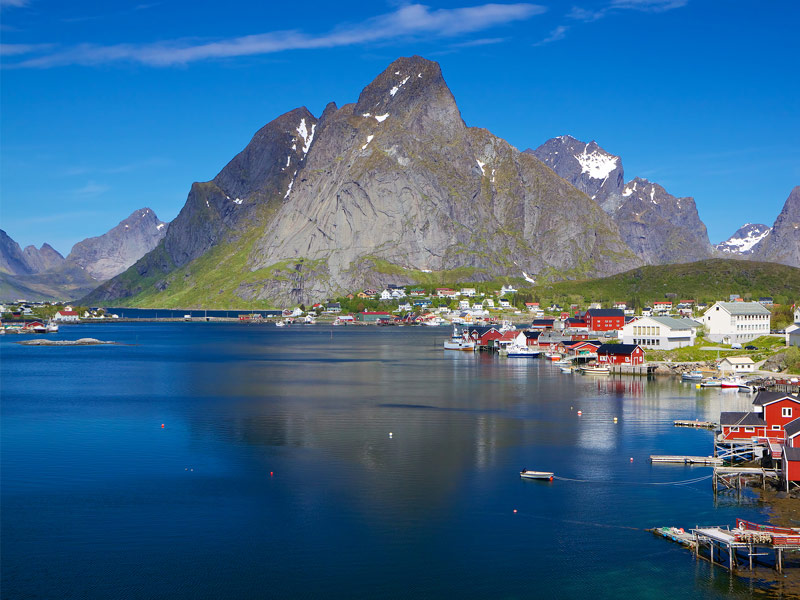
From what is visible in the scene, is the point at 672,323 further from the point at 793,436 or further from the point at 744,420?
the point at 793,436

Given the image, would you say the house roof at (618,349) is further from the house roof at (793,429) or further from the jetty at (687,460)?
the house roof at (793,429)

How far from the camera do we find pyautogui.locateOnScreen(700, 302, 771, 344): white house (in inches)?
3984

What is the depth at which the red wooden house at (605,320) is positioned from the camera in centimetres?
12975

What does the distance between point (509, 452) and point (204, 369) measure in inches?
2239

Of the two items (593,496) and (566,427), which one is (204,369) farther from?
(593,496)

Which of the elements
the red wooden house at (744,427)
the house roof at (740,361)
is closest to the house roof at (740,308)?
the house roof at (740,361)

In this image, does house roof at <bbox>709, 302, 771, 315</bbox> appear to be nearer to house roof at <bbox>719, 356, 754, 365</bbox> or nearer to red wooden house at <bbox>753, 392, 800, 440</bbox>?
house roof at <bbox>719, 356, 754, 365</bbox>

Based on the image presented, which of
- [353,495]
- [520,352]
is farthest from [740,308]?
[353,495]

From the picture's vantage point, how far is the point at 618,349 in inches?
3568

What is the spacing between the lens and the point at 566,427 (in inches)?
2067

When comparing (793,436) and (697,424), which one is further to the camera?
(697,424)

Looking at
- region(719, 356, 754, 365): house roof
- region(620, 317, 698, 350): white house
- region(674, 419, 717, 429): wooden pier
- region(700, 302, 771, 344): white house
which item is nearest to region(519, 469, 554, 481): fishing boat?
region(674, 419, 717, 429): wooden pier

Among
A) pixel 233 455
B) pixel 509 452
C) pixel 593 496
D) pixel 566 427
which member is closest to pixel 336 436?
pixel 233 455

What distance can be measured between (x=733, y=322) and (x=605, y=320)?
30625 mm
